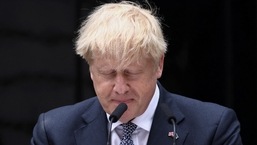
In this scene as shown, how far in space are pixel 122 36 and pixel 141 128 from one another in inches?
16.7

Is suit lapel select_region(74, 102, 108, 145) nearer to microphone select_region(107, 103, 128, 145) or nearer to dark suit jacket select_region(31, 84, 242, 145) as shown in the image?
dark suit jacket select_region(31, 84, 242, 145)

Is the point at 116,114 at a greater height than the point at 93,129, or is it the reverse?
the point at 116,114

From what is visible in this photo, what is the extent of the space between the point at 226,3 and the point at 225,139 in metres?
1.66

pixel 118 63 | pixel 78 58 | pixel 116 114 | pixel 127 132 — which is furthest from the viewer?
pixel 78 58

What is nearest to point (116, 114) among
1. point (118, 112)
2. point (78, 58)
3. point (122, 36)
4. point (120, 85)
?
point (118, 112)

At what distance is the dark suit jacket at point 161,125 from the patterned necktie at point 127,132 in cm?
9

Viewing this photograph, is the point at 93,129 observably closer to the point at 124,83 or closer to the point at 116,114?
the point at 124,83

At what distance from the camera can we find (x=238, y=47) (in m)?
4.90

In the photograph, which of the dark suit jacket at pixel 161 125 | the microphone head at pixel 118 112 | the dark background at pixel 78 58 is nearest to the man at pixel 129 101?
the dark suit jacket at pixel 161 125

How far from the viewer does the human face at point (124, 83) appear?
10.6 ft

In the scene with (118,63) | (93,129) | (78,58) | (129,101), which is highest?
(118,63)

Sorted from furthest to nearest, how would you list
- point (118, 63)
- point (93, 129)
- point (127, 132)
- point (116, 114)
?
point (93, 129)
point (127, 132)
point (118, 63)
point (116, 114)

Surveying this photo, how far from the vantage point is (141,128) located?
342 centimetres

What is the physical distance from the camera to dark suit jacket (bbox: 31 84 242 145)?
11.1 ft
